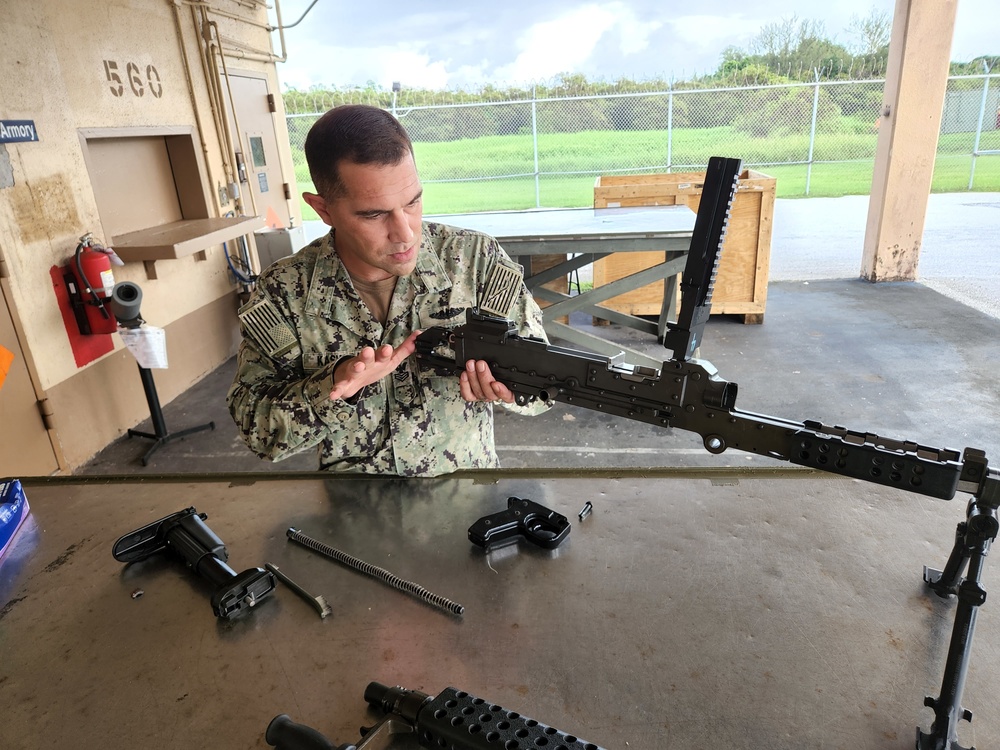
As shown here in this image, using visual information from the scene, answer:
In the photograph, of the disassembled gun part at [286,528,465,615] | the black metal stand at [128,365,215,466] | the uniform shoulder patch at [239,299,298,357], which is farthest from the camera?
the black metal stand at [128,365,215,466]

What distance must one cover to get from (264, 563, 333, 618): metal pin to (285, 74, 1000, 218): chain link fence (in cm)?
1077

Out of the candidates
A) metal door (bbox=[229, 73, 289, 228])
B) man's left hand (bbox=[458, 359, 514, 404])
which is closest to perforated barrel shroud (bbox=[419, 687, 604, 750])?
man's left hand (bbox=[458, 359, 514, 404])

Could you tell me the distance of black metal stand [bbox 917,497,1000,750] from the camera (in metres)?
0.97

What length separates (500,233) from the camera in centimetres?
477

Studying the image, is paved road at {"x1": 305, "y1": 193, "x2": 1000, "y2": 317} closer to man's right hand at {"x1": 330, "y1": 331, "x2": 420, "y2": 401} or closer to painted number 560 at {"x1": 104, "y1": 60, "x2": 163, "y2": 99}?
painted number 560 at {"x1": 104, "y1": 60, "x2": 163, "y2": 99}

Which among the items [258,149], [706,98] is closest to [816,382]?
[258,149]

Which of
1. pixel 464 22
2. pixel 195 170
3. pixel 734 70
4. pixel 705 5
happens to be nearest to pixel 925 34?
pixel 195 170

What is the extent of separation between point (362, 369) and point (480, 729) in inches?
32.8

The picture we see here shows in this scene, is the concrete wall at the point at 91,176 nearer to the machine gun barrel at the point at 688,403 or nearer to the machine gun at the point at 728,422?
the machine gun barrel at the point at 688,403

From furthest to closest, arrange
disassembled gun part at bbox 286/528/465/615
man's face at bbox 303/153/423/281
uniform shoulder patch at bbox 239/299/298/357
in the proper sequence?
1. uniform shoulder patch at bbox 239/299/298/357
2. man's face at bbox 303/153/423/281
3. disassembled gun part at bbox 286/528/465/615

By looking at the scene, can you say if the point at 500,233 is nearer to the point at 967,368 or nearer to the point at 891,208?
the point at 967,368

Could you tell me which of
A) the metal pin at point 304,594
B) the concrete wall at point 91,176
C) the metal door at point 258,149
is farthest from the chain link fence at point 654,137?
the metal pin at point 304,594

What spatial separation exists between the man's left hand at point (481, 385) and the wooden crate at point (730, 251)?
4775mm

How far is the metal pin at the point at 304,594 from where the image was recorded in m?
1.30
